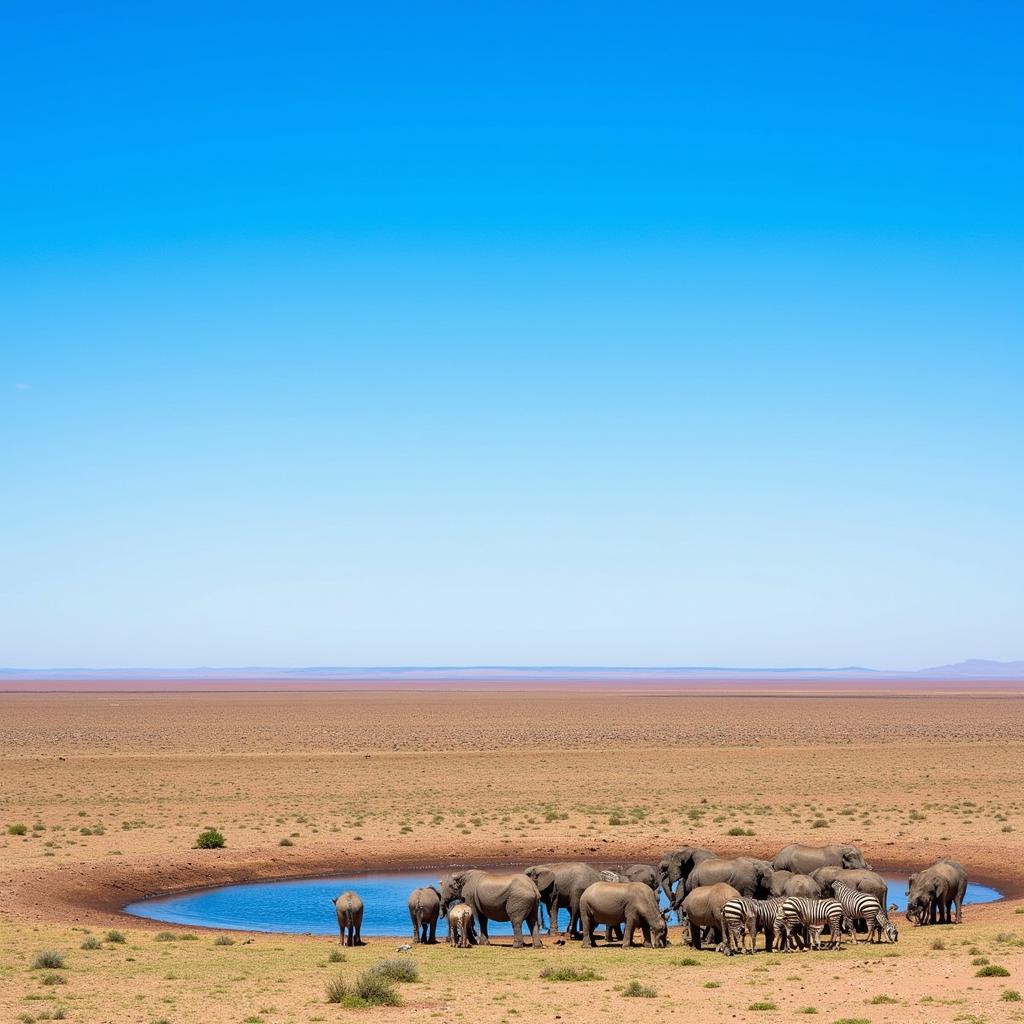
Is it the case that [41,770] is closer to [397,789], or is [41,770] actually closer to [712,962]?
[397,789]

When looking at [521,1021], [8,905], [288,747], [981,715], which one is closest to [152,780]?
[288,747]

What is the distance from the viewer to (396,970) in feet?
68.6

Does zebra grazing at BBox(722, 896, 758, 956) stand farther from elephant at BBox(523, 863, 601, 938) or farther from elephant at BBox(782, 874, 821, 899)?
elephant at BBox(523, 863, 601, 938)

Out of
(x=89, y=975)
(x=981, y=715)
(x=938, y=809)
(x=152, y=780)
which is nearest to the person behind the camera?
(x=89, y=975)

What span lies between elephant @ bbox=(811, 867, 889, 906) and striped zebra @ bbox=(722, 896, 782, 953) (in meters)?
2.32

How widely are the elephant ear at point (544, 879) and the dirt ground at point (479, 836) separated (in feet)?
6.09

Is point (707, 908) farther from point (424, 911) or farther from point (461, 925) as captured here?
point (424, 911)

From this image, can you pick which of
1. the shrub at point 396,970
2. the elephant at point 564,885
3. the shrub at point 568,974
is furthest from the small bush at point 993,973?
the shrub at point 396,970

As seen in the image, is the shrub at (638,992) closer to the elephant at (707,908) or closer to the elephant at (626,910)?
the elephant at (707,908)

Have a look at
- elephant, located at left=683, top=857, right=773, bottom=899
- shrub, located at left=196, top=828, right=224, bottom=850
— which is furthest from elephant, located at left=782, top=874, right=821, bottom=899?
shrub, located at left=196, top=828, right=224, bottom=850

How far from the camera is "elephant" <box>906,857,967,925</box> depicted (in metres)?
26.2

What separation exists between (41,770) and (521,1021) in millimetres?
52522

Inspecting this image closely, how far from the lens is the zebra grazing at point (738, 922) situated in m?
23.5

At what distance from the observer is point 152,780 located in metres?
59.8
